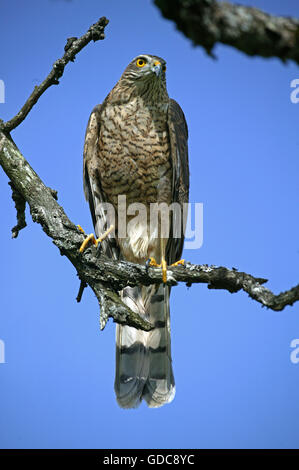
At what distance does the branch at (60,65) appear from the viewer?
10.7ft

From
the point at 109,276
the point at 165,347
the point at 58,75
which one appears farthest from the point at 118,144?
the point at 165,347

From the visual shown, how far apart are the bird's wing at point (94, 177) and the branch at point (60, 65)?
1.35 metres

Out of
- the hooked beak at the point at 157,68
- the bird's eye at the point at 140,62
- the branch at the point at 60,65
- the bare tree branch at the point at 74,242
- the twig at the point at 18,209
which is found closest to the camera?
the branch at the point at 60,65

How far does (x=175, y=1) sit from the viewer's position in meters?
1.34

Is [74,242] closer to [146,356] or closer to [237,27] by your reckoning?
[146,356]

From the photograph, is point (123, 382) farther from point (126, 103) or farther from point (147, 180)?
point (126, 103)

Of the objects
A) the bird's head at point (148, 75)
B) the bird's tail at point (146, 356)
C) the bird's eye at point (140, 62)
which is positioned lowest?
the bird's tail at point (146, 356)

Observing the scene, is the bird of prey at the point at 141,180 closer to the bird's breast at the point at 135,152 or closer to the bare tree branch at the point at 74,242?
the bird's breast at the point at 135,152

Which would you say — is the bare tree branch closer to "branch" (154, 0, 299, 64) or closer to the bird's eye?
the bird's eye

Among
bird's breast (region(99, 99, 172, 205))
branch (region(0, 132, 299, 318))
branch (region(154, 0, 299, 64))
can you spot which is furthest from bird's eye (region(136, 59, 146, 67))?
branch (region(154, 0, 299, 64))

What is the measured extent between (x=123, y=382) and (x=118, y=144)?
236 cm

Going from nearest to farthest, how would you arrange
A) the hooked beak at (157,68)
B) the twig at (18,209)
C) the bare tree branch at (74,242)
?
the bare tree branch at (74,242) < the twig at (18,209) < the hooked beak at (157,68)

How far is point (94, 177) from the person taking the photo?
16.2 ft

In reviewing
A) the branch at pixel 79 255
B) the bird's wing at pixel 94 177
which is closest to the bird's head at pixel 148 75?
the bird's wing at pixel 94 177
